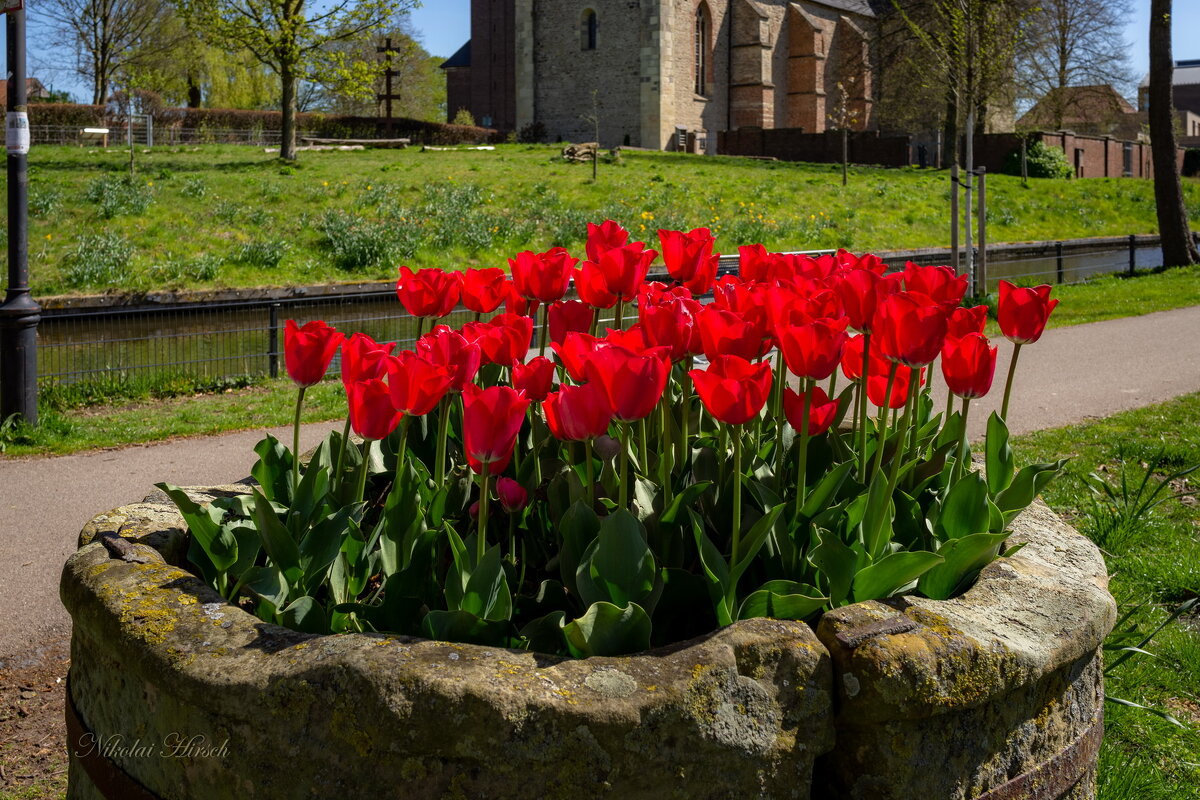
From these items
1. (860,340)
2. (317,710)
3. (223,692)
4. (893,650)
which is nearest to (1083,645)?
(893,650)

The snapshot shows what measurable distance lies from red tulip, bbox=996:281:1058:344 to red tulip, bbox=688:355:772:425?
0.73m

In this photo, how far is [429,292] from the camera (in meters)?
2.62

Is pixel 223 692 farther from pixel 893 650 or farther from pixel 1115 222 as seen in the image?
pixel 1115 222

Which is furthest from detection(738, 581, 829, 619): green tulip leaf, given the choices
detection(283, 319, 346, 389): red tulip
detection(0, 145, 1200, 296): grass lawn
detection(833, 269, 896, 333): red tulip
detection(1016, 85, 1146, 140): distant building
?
detection(1016, 85, 1146, 140): distant building

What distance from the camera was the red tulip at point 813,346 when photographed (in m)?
1.91

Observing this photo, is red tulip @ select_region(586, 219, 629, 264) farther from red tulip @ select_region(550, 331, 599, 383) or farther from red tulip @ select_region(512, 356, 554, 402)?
red tulip @ select_region(550, 331, 599, 383)

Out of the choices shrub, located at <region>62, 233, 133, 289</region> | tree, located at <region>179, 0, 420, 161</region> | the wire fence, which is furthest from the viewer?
tree, located at <region>179, 0, 420, 161</region>

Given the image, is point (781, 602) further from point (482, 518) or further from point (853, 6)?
point (853, 6)

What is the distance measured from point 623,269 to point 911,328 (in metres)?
0.75

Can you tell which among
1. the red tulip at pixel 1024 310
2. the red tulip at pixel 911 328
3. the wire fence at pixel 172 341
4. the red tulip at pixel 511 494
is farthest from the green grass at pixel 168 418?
the red tulip at pixel 911 328

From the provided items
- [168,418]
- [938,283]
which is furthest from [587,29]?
[938,283]

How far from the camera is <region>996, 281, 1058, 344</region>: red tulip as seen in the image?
2238 millimetres

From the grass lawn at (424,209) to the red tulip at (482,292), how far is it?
13856mm

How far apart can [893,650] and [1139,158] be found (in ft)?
182
